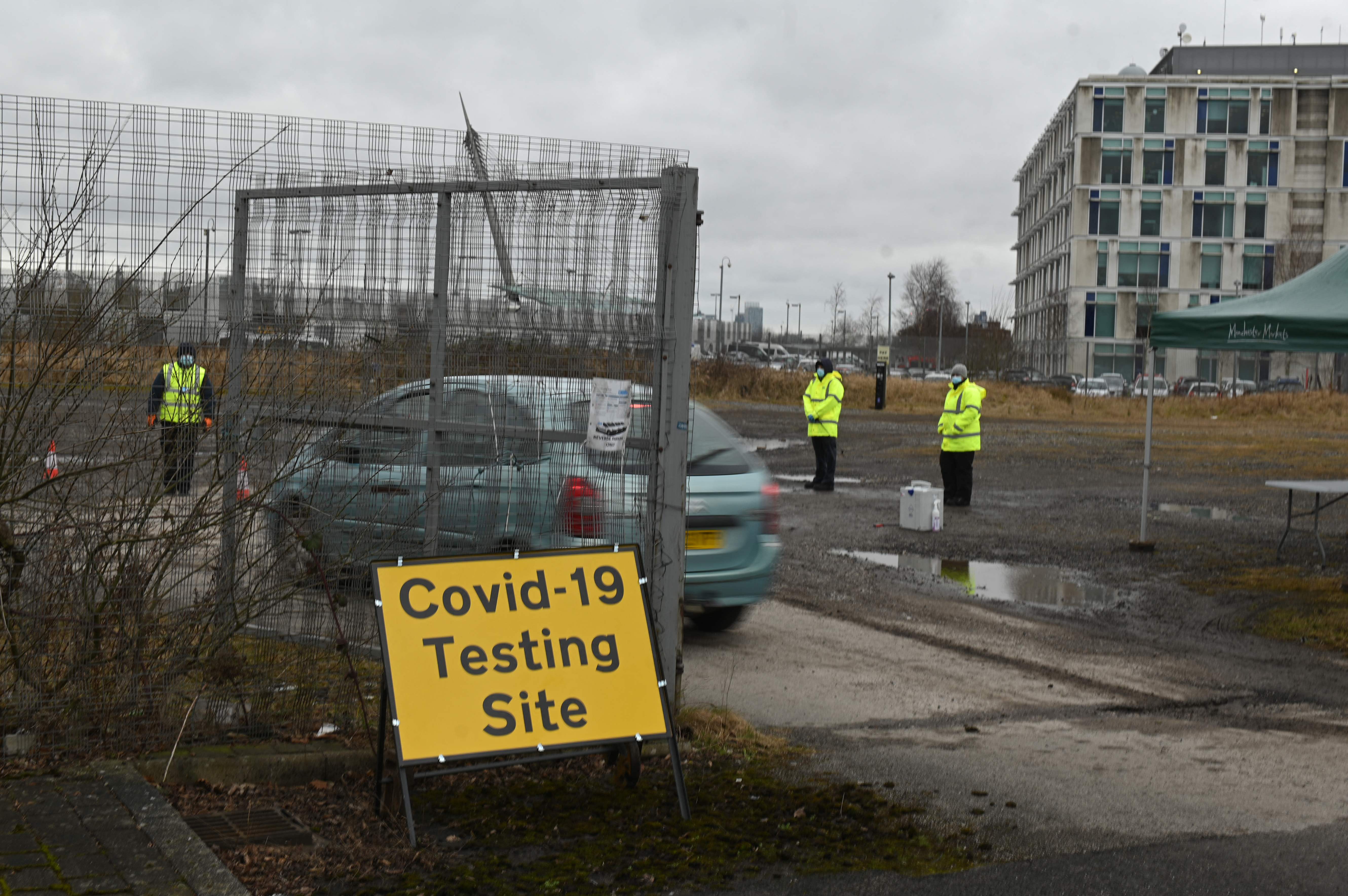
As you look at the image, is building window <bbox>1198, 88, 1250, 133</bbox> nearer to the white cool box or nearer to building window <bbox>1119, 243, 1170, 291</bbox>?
building window <bbox>1119, 243, 1170, 291</bbox>

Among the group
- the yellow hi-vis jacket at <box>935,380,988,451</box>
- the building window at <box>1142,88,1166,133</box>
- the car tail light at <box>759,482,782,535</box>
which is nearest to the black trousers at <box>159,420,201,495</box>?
the car tail light at <box>759,482,782,535</box>

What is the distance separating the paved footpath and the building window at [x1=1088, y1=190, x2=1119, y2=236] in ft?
289

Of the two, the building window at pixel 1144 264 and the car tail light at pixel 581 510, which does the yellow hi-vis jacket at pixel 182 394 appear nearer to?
the car tail light at pixel 581 510

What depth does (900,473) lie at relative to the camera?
21297 mm

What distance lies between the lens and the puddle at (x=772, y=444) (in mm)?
26250

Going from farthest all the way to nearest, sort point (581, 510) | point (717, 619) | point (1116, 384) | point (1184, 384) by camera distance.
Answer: point (1116, 384), point (1184, 384), point (717, 619), point (581, 510)

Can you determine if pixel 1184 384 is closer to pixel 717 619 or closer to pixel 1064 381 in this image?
pixel 1064 381

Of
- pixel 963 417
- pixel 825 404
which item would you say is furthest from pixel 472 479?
pixel 825 404

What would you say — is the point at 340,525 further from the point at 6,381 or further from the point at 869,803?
the point at 869,803

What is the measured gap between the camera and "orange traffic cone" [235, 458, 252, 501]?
541 cm

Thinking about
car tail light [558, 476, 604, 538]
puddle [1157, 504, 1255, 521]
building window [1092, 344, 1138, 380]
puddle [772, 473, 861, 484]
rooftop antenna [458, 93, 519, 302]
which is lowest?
puddle [1157, 504, 1255, 521]

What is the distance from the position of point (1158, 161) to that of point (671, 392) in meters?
88.3

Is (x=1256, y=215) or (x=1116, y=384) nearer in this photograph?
(x=1116, y=384)

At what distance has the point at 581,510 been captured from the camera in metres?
5.61
